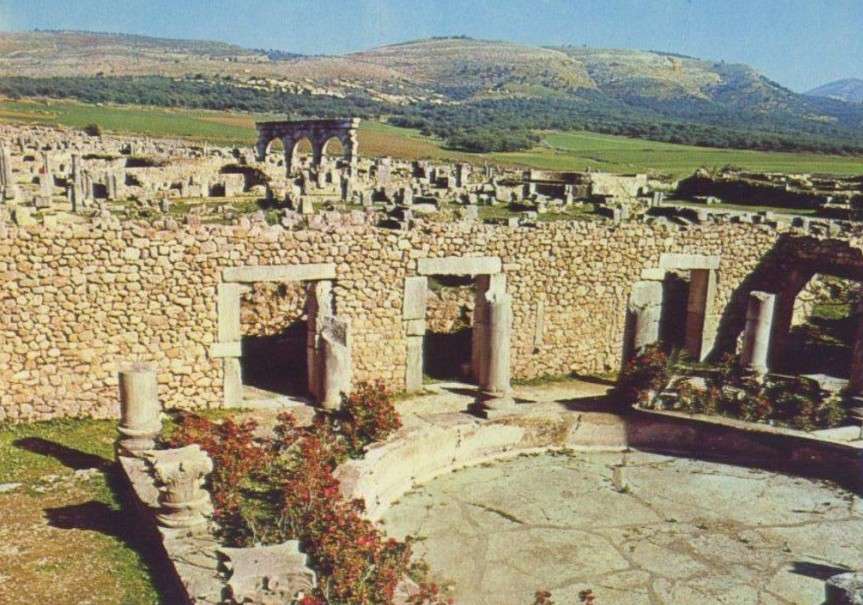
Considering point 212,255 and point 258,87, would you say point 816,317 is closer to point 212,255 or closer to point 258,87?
point 212,255

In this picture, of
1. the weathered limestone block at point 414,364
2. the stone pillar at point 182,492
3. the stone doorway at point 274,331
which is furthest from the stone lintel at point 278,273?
the stone pillar at point 182,492

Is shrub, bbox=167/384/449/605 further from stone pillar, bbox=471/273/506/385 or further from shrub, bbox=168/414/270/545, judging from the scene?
stone pillar, bbox=471/273/506/385

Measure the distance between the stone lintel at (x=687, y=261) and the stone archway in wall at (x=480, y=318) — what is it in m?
3.74

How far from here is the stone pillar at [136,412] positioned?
10281mm

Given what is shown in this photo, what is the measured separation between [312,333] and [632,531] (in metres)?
6.74

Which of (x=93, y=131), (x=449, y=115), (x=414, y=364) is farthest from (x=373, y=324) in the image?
(x=449, y=115)

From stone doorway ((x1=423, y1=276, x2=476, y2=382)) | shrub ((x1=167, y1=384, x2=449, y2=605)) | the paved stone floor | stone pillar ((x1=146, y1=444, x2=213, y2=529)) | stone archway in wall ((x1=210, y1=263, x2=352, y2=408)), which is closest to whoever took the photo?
shrub ((x1=167, y1=384, x2=449, y2=605))

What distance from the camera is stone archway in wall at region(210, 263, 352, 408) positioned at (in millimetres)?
13398

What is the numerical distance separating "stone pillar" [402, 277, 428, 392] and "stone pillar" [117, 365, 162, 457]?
5.71m

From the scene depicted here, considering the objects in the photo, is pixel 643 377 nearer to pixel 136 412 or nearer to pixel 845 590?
pixel 845 590

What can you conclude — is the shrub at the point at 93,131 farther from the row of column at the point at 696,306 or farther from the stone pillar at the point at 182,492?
the stone pillar at the point at 182,492

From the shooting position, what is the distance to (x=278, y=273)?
13977 mm

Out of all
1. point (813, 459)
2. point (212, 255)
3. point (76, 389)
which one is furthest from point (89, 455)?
point (813, 459)

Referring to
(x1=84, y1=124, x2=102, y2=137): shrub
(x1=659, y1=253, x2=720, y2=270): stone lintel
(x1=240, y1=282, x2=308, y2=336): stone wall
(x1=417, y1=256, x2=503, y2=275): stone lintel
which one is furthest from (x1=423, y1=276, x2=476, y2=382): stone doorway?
(x1=84, y1=124, x2=102, y2=137): shrub
